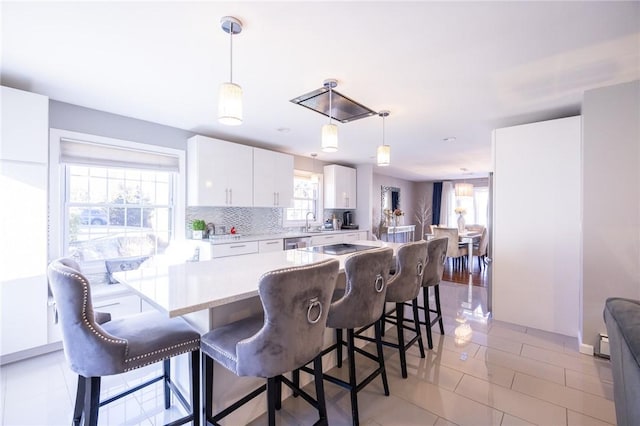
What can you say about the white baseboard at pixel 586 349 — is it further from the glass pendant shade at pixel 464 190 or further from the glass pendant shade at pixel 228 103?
the glass pendant shade at pixel 464 190

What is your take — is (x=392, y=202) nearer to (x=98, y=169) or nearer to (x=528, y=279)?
(x=528, y=279)

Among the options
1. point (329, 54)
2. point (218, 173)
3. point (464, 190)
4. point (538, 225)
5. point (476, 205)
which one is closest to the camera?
point (329, 54)

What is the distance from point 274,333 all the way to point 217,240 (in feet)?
8.48

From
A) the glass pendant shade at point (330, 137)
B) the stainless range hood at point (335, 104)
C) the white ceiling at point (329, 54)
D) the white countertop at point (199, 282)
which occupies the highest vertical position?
the white ceiling at point (329, 54)

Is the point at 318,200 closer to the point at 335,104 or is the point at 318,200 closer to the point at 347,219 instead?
the point at 347,219

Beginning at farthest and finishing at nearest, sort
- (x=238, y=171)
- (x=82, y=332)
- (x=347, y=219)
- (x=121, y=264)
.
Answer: (x=347, y=219), (x=238, y=171), (x=121, y=264), (x=82, y=332)

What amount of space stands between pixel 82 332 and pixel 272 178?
3.46 meters

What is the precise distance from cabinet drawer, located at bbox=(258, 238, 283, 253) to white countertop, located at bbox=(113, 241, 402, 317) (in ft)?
5.76

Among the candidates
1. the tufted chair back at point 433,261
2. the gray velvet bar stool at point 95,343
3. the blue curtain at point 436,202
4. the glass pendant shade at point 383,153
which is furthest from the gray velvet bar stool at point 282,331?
the blue curtain at point 436,202

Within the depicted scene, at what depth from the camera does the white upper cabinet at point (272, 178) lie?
4258mm

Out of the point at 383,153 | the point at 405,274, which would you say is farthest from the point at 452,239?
the point at 405,274

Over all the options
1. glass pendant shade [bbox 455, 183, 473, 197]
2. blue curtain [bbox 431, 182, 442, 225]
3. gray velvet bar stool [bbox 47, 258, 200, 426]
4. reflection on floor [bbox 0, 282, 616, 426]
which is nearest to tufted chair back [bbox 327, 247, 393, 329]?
reflection on floor [bbox 0, 282, 616, 426]

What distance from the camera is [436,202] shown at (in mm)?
9617

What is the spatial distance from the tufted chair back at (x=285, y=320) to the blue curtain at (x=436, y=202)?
9.13 metres
